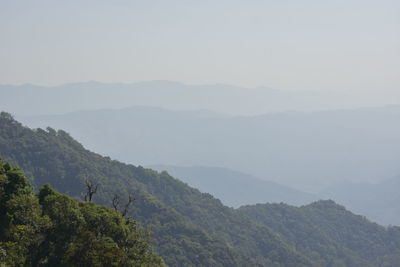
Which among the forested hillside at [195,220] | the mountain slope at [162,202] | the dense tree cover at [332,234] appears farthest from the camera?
the dense tree cover at [332,234]

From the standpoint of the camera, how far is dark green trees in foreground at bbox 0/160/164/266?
76.3 ft

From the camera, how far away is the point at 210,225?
97.5 metres

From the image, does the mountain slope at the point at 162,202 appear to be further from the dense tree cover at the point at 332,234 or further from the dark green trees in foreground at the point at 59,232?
the dark green trees in foreground at the point at 59,232

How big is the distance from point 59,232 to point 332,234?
105m

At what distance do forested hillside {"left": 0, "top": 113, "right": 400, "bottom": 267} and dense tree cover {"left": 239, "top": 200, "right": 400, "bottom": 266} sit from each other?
24cm

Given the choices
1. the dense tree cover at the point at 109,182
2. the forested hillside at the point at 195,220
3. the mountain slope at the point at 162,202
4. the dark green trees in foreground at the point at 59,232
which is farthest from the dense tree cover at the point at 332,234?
the dark green trees in foreground at the point at 59,232

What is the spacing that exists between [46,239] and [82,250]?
13.2ft

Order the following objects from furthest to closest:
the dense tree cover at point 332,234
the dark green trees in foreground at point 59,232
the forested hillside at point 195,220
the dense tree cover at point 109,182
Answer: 1. the dense tree cover at point 332,234
2. the forested hillside at point 195,220
3. the dense tree cover at point 109,182
4. the dark green trees in foreground at point 59,232

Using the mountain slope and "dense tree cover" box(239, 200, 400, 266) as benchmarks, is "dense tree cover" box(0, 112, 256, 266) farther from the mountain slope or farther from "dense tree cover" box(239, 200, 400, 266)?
"dense tree cover" box(239, 200, 400, 266)

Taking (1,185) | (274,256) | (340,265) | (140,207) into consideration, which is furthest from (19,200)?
(340,265)

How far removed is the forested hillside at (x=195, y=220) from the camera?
77812 millimetres

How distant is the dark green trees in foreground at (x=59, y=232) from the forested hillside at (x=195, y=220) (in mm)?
43274

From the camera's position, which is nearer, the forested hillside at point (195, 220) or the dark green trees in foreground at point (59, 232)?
the dark green trees in foreground at point (59, 232)

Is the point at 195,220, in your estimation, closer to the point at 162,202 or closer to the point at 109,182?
the point at 162,202
